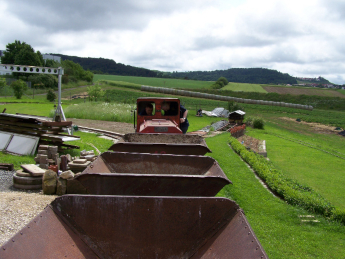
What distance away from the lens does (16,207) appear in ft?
19.5

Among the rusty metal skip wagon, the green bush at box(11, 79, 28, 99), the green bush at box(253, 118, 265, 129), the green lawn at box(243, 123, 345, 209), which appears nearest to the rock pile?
the rusty metal skip wagon

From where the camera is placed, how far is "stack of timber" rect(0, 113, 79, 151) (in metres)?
11.1

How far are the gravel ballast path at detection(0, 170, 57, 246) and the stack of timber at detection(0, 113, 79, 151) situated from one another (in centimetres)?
361

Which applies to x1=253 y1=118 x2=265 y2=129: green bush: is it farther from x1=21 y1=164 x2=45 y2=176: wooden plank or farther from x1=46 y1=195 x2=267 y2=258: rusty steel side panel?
x1=46 y1=195 x2=267 y2=258: rusty steel side panel

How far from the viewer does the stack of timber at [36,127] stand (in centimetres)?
1111

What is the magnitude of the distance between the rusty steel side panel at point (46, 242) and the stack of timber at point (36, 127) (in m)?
8.12

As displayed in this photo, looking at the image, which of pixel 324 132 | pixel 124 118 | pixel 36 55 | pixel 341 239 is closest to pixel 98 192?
pixel 341 239

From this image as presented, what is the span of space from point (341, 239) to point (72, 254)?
4.94 m

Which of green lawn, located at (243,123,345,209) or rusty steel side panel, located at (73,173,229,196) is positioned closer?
rusty steel side panel, located at (73,173,229,196)

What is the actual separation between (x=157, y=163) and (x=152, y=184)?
126 cm

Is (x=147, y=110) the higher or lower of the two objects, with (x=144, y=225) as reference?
higher

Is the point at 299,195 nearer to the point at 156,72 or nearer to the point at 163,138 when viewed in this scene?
the point at 163,138

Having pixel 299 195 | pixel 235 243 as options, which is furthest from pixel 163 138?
pixel 235 243

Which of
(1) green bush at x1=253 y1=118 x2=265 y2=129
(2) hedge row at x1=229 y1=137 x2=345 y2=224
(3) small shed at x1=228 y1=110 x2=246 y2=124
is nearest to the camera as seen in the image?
(2) hedge row at x1=229 y1=137 x2=345 y2=224
